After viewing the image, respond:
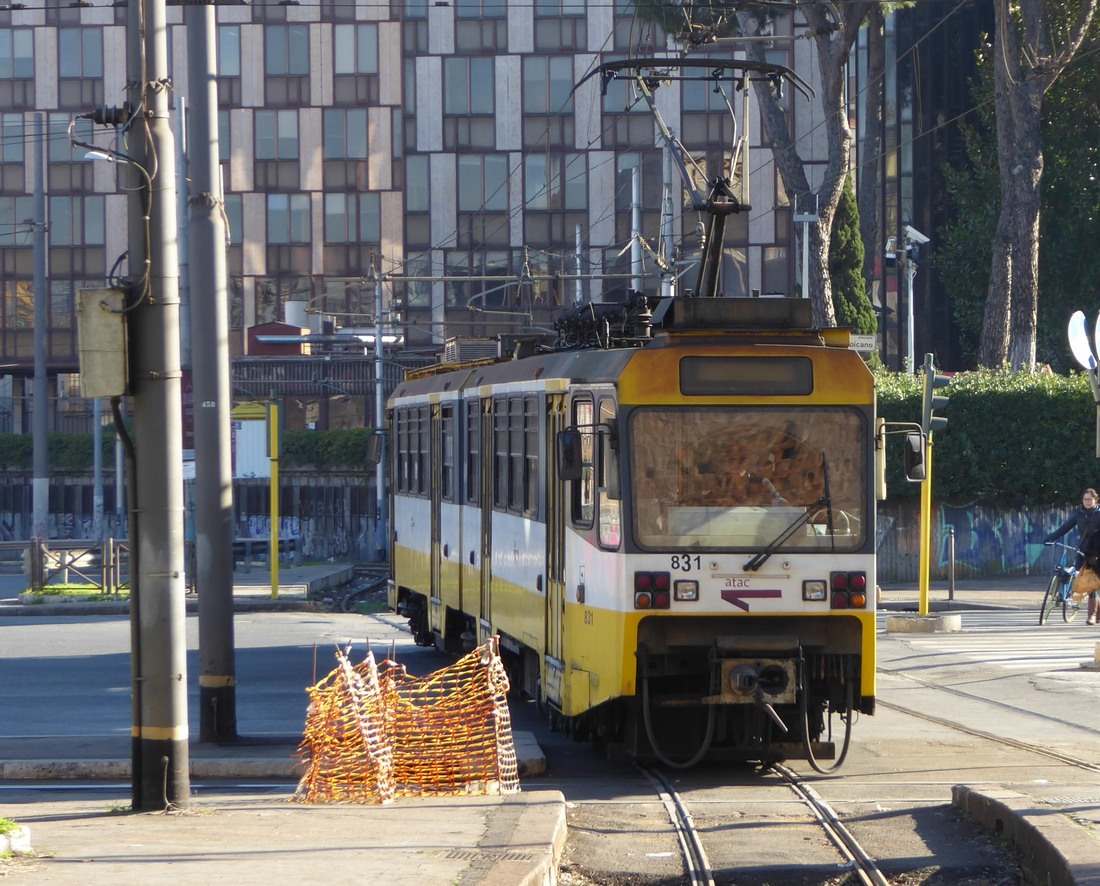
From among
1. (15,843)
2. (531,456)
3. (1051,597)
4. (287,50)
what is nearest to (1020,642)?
(1051,597)

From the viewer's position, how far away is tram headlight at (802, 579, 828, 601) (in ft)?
34.8

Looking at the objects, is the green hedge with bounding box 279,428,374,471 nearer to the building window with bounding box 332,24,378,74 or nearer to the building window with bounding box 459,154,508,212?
the building window with bounding box 459,154,508,212

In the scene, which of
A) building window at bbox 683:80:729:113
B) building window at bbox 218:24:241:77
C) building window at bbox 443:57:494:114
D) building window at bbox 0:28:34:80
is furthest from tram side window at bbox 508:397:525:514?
building window at bbox 0:28:34:80

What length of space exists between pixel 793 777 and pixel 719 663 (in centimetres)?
118

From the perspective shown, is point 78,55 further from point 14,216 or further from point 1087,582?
point 1087,582

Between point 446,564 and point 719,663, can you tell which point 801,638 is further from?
point 446,564

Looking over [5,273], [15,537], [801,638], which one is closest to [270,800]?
[801,638]

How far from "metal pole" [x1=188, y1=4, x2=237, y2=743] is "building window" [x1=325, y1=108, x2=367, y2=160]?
152ft

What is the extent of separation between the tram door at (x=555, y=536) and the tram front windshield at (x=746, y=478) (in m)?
1.29

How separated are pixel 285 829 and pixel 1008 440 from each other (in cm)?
2486

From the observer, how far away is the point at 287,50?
57.1 meters

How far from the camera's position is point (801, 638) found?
1069 cm

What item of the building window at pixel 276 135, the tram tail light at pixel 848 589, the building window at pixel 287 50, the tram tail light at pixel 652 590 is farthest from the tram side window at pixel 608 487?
the building window at pixel 287 50

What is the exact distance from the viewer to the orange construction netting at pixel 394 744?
9797 mm
